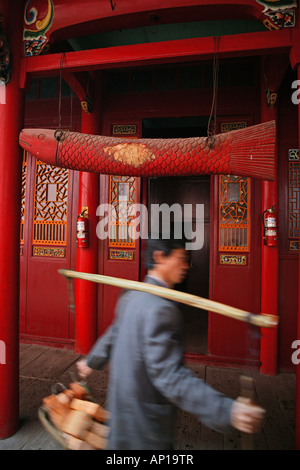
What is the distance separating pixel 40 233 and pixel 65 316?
1.18 metres

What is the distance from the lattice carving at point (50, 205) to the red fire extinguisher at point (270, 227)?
99.6 inches

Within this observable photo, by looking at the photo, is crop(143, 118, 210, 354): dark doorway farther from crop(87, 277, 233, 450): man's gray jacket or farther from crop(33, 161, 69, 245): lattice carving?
crop(87, 277, 233, 450): man's gray jacket

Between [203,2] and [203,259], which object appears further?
[203,259]

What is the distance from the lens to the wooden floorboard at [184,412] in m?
2.04

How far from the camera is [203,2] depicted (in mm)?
1980

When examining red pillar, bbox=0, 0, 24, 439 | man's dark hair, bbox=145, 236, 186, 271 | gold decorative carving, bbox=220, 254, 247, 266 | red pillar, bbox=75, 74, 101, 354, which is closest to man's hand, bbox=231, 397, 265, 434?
man's dark hair, bbox=145, 236, 186, 271

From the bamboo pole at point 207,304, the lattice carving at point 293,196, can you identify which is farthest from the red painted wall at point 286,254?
the bamboo pole at point 207,304

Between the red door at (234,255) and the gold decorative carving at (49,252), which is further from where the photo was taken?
the gold decorative carving at (49,252)

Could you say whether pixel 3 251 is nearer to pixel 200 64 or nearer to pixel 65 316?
pixel 65 316

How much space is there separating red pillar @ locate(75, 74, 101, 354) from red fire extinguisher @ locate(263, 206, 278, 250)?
2.05m

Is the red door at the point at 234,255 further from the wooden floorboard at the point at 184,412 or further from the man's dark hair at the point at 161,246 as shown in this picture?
A: the man's dark hair at the point at 161,246

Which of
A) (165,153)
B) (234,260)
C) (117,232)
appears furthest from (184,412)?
(165,153)

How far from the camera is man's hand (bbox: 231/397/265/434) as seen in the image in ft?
2.83

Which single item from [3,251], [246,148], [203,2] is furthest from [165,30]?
[3,251]
